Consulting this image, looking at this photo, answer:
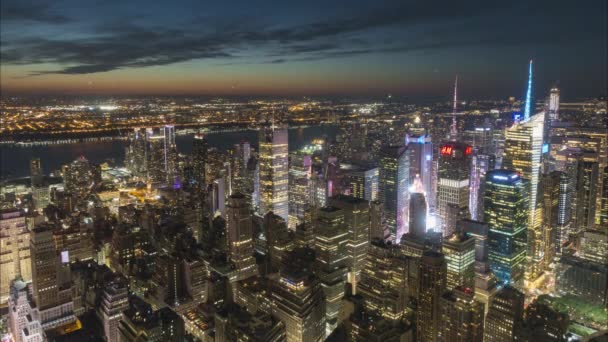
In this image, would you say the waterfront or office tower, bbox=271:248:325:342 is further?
the waterfront

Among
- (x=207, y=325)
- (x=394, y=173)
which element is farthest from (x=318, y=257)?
(x=394, y=173)

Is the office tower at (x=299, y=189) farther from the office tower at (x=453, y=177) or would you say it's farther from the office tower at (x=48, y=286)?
the office tower at (x=48, y=286)

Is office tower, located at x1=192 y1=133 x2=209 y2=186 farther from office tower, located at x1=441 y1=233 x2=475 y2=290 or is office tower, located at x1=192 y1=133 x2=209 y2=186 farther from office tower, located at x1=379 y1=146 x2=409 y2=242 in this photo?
office tower, located at x1=441 y1=233 x2=475 y2=290

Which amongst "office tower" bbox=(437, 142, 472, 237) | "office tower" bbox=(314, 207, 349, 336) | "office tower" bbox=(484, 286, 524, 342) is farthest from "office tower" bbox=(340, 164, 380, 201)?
"office tower" bbox=(484, 286, 524, 342)

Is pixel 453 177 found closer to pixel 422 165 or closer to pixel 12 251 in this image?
pixel 422 165

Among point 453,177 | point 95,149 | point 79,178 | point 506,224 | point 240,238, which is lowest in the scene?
point 240,238

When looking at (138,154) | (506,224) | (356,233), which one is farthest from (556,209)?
(138,154)

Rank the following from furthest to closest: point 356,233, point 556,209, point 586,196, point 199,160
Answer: point 199,160, point 586,196, point 556,209, point 356,233
